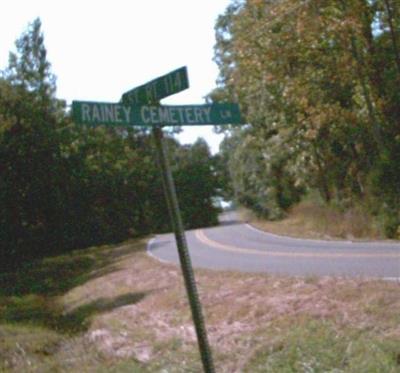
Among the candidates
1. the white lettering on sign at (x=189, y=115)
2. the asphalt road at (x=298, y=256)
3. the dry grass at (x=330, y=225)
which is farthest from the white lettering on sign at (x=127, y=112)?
the dry grass at (x=330, y=225)

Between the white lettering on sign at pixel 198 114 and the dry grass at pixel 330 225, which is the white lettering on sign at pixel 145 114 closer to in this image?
the white lettering on sign at pixel 198 114

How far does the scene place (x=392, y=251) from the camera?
55.4 ft

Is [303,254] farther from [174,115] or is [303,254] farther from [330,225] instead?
[174,115]

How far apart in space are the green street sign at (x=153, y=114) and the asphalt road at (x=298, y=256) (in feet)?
24.9

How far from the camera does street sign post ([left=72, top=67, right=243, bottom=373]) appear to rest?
479cm

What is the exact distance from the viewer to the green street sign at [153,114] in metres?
4.76

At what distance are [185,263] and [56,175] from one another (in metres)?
43.1

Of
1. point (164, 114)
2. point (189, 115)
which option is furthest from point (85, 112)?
point (189, 115)

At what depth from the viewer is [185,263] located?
15.9ft

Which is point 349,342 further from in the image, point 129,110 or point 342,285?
point 129,110

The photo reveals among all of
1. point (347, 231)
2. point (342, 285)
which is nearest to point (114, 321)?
point (342, 285)

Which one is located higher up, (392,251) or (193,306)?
(193,306)

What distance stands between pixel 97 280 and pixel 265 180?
2786 centimetres

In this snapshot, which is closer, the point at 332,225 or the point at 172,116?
the point at 172,116
